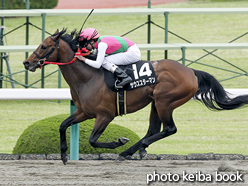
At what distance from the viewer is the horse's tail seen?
5.30 metres

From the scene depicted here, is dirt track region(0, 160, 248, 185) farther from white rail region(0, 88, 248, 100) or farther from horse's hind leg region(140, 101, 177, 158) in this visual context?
white rail region(0, 88, 248, 100)

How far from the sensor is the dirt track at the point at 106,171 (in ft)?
14.3

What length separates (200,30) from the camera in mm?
21609

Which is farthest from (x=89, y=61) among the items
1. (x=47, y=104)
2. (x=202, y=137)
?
(x=47, y=104)

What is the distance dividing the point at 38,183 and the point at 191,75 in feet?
6.54

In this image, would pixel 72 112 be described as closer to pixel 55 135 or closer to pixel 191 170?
pixel 55 135

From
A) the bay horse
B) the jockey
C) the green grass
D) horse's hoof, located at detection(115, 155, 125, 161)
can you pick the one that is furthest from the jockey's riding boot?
the green grass

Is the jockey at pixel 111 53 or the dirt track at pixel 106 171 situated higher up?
the jockey at pixel 111 53

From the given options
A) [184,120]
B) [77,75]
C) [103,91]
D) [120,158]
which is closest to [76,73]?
[77,75]

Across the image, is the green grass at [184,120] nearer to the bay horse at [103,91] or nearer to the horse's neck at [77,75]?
the bay horse at [103,91]

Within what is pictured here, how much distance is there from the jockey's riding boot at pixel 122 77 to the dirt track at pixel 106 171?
0.89 meters

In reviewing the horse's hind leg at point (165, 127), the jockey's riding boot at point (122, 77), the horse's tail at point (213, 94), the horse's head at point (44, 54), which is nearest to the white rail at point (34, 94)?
the horse's head at point (44, 54)

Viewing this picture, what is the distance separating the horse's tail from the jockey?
815 millimetres

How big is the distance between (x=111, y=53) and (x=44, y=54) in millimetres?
707
